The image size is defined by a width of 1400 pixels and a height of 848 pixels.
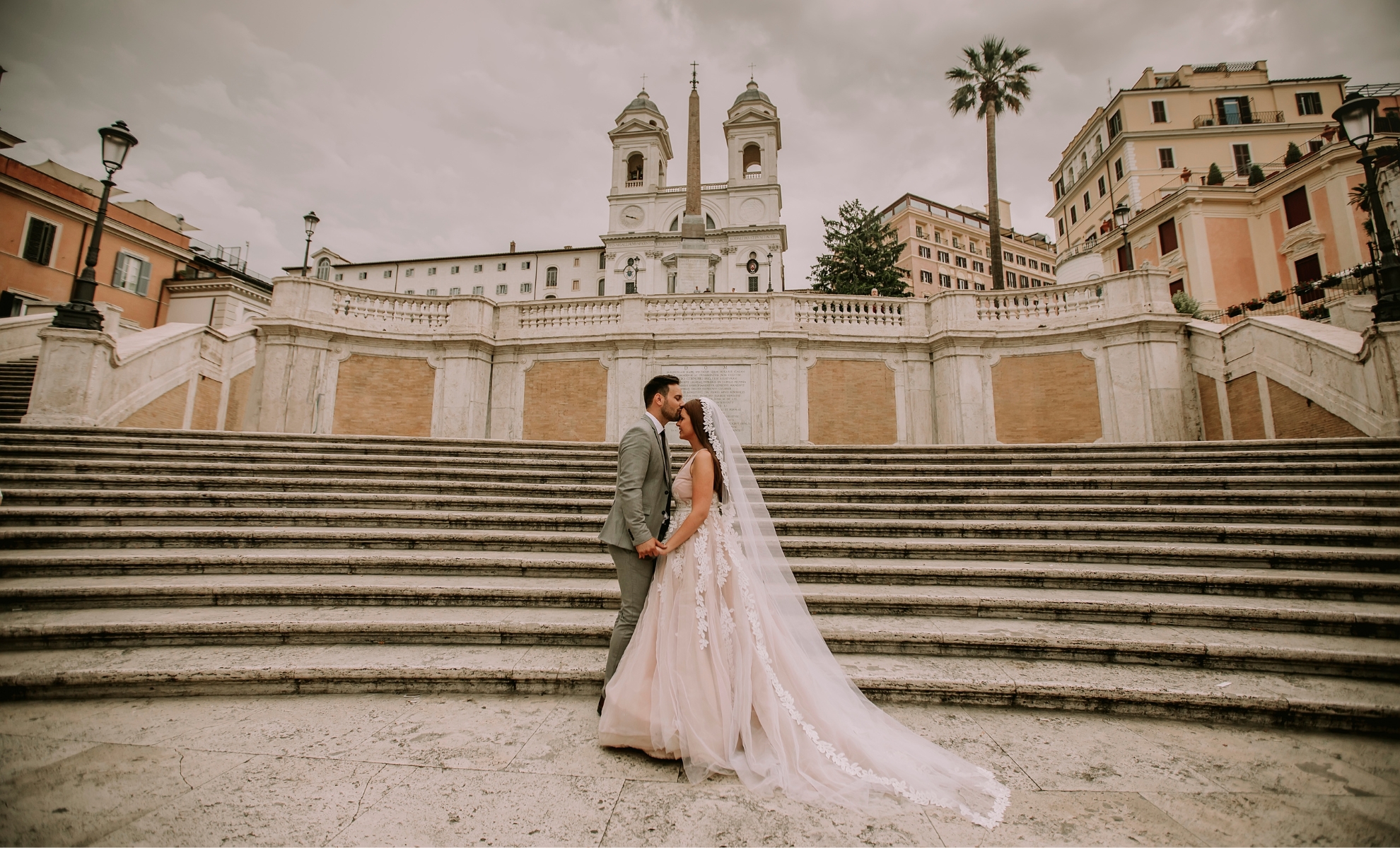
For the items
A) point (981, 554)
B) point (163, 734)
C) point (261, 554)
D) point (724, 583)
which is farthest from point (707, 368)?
point (163, 734)

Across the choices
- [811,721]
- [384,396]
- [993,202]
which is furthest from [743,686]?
[993,202]

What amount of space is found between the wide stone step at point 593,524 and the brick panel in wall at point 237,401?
8.59 m

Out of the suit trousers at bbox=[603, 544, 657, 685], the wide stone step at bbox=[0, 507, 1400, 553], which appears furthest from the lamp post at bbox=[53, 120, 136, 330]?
the suit trousers at bbox=[603, 544, 657, 685]

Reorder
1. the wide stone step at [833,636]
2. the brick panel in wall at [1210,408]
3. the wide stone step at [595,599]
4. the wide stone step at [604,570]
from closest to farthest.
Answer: the wide stone step at [833,636] → the wide stone step at [595,599] → the wide stone step at [604,570] → the brick panel in wall at [1210,408]

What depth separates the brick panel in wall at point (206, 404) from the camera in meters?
12.4

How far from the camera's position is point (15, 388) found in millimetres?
12266

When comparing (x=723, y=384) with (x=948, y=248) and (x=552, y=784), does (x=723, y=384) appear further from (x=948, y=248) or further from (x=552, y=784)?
(x=948, y=248)

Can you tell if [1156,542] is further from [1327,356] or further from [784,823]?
[1327,356]

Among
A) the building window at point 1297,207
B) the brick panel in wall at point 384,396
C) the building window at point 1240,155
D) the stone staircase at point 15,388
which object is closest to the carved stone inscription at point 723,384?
the brick panel in wall at point 384,396

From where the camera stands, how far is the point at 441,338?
13.5m

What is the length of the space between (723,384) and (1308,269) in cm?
3020

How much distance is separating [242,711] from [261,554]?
250cm

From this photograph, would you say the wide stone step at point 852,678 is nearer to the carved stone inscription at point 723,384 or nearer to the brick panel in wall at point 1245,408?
the brick panel in wall at point 1245,408

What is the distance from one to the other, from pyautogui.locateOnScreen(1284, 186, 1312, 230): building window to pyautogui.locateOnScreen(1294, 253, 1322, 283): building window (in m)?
1.66
